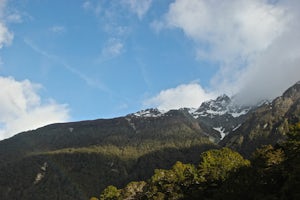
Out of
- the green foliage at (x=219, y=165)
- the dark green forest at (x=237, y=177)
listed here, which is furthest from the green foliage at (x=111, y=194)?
the green foliage at (x=219, y=165)

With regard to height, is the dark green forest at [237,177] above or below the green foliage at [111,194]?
below

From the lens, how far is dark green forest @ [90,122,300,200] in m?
91.9

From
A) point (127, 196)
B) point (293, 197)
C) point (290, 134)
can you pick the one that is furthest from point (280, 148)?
point (127, 196)

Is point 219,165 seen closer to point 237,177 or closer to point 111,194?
point 237,177

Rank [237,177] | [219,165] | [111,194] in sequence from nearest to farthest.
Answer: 1. [237,177]
2. [219,165]
3. [111,194]

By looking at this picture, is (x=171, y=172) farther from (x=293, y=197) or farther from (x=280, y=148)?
(x=293, y=197)

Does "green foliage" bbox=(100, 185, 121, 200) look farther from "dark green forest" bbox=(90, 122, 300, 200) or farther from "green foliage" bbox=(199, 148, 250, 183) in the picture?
"green foliage" bbox=(199, 148, 250, 183)

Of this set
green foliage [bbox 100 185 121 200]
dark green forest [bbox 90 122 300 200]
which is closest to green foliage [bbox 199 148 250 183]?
dark green forest [bbox 90 122 300 200]

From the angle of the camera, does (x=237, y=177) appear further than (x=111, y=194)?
No

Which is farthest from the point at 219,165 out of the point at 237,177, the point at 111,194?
the point at 111,194

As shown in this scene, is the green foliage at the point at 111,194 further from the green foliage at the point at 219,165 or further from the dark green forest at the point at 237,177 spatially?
the green foliage at the point at 219,165

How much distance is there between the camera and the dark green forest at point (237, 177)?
302 ft

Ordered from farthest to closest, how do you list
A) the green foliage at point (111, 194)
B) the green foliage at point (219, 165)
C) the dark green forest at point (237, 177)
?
1. the green foliage at point (111, 194)
2. the green foliage at point (219, 165)
3. the dark green forest at point (237, 177)

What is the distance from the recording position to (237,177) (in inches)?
4181
